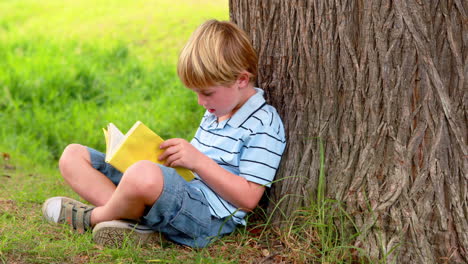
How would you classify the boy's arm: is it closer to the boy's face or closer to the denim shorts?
the denim shorts

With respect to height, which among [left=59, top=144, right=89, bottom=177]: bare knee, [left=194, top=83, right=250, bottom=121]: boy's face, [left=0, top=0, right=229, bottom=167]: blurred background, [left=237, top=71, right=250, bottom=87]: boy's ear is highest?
[left=237, top=71, right=250, bottom=87]: boy's ear

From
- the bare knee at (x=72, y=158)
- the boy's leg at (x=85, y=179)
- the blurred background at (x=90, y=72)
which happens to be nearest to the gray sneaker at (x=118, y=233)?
the boy's leg at (x=85, y=179)

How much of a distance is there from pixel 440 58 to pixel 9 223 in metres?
2.22

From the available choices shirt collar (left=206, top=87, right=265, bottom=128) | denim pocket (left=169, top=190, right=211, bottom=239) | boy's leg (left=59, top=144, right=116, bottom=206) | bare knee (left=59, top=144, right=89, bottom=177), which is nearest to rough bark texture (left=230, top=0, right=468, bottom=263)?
shirt collar (left=206, top=87, right=265, bottom=128)

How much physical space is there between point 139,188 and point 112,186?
55 centimetres

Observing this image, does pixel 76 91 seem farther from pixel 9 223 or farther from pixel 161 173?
pixel 161 173

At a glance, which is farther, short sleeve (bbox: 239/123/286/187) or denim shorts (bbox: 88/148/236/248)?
short sleeve (bbox: 239/123/286/187)

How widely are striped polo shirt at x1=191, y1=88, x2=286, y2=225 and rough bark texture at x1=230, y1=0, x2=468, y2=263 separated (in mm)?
186

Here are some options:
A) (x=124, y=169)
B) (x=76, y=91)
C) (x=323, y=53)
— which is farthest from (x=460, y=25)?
(x=76, y=91)

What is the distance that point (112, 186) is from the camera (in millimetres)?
3164

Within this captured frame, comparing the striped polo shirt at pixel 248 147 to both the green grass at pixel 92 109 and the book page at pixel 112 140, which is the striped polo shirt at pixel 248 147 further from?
the book page at pixel 112 140

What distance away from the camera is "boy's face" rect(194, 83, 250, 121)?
9.31 ft

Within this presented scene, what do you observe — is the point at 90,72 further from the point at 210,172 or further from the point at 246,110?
the point at 210,172

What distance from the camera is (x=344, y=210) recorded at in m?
2.69
